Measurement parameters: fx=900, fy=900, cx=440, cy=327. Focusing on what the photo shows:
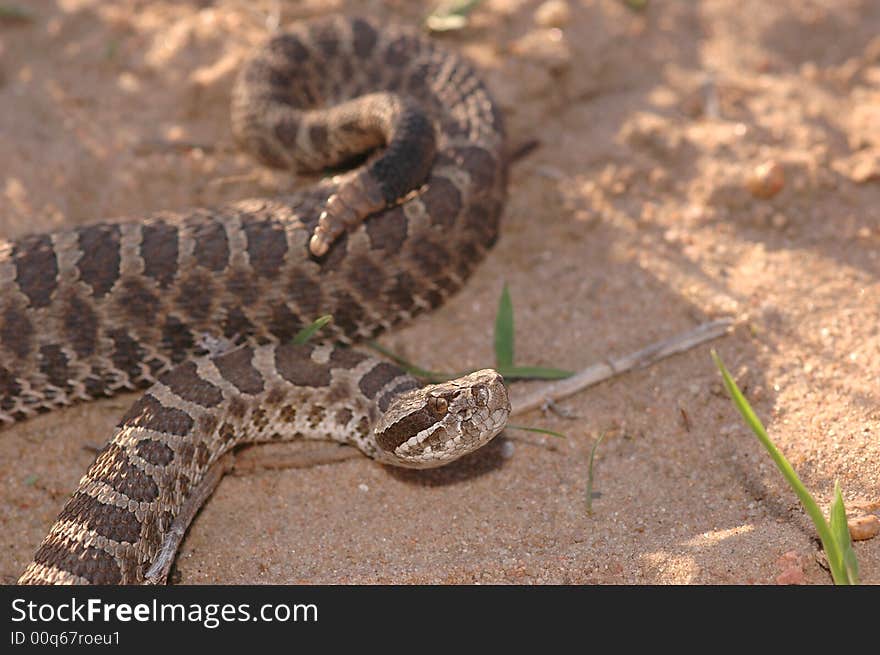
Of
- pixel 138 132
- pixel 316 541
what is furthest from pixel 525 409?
pixel 138 132

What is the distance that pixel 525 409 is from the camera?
618cm

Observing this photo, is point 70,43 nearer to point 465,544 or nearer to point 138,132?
point 138,132

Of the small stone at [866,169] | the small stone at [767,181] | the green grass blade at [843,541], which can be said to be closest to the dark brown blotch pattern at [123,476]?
the green grass blade at [843,541]

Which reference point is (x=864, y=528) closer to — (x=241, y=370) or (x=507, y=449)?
(x=507, y=449)

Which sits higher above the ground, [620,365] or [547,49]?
[547,49]

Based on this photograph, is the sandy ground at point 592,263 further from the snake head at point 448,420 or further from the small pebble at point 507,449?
the snake head at point 448,420

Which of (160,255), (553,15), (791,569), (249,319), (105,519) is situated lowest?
(249,319)

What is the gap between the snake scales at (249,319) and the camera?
541cm

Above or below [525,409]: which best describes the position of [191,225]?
above

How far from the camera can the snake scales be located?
5414 millimetres

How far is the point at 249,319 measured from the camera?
6.70m

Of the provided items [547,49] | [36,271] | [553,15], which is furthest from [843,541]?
[553,15]

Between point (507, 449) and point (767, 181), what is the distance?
3254 mm

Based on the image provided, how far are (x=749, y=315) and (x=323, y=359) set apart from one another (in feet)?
10.1
